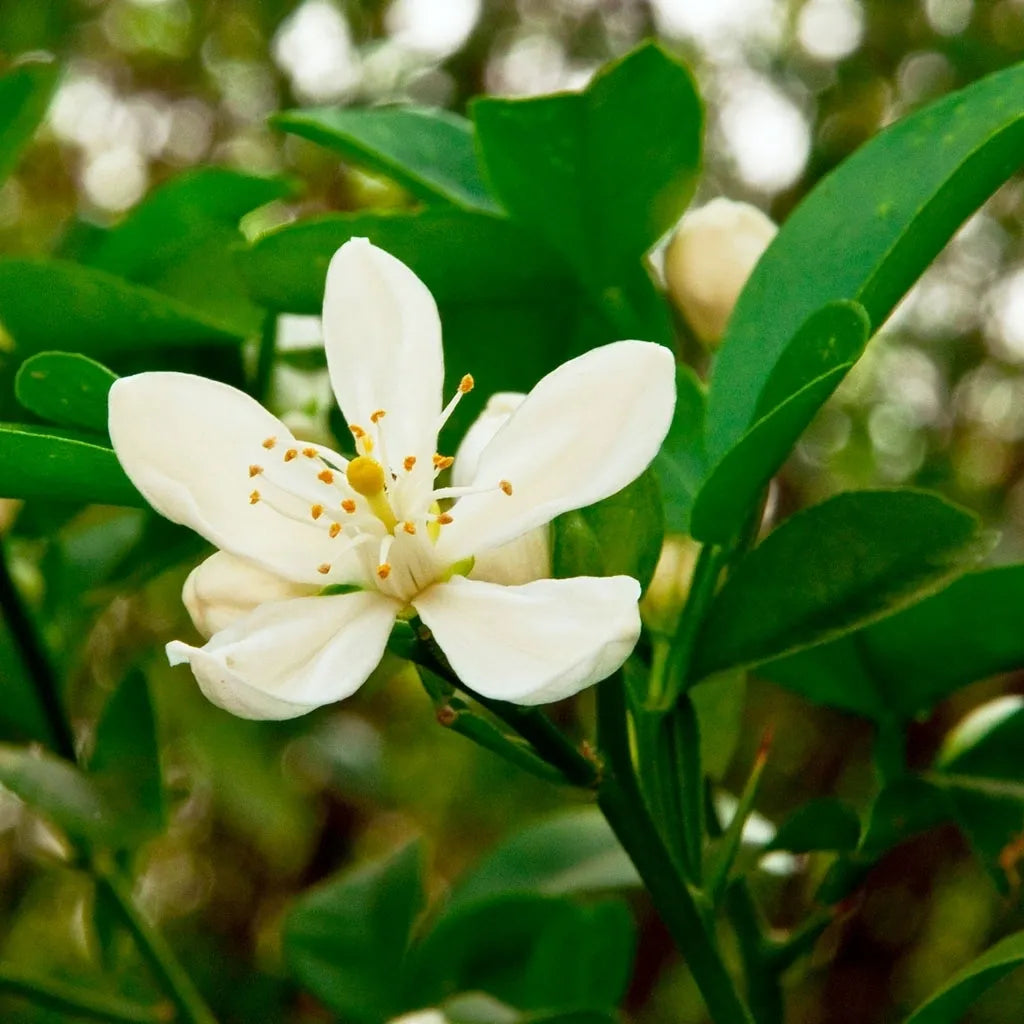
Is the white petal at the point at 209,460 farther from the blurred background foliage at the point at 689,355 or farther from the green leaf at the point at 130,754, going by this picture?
the blurred background foliage at the point at 689,355

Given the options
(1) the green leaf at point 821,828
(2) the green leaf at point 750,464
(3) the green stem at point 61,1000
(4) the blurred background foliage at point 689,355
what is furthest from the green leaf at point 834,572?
(4) the blurred background foliage at point 689,355

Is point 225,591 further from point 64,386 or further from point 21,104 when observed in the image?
point 21,104

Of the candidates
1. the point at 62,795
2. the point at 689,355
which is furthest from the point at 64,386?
the point at 689,355

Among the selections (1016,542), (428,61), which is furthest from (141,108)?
(1016,542)

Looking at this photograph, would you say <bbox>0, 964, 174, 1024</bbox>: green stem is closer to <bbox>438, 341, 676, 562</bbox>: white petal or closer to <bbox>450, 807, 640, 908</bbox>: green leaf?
<bbox>450, 807, 640, 908</bbox>: green leaf

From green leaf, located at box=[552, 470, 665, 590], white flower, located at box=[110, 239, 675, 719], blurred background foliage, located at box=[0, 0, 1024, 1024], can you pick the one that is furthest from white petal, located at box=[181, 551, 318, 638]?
blurred background foliage, located at box=[0, 0, 1024, 1024]

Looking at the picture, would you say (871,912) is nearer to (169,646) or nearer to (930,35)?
(930,35)

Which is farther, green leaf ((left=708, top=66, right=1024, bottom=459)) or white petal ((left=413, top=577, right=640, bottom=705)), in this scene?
green leaf ((left=708, top=66, right=1024, bottom=459))
